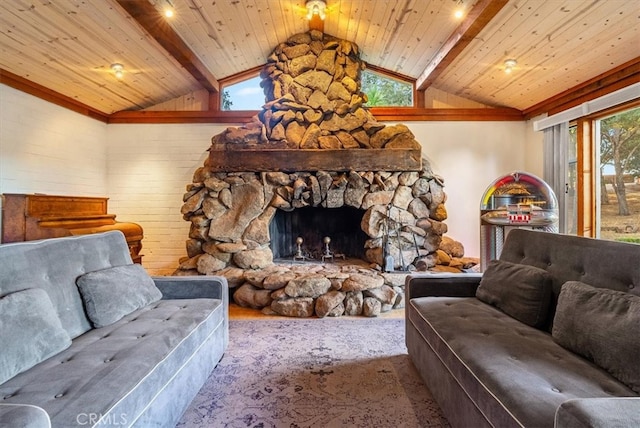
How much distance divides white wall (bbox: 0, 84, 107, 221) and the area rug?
9.83ft

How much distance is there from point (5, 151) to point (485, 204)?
5170 mm

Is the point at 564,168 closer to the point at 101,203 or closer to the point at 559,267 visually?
the point at 559,267

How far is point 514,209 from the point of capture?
10.8ft

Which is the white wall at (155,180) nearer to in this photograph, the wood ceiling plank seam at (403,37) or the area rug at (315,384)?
the area rug at (315,384)

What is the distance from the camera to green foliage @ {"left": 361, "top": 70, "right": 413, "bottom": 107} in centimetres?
484

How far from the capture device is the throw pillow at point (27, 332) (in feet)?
4.08

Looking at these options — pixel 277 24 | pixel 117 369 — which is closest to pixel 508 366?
pixel 117 369

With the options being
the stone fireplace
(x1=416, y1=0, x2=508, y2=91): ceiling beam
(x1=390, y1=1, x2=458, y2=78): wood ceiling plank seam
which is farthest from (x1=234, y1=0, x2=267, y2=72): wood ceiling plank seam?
(x1=416, y1=0, x2=508, y2=91): ceiling beam

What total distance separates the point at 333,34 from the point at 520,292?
3.92m

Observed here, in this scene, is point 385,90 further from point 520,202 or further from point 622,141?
point 622,141

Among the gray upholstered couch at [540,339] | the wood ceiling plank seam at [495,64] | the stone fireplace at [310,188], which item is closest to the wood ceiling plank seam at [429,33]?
the wood ceiling plank seam at [495,64]

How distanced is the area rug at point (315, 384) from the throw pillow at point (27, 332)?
73 cm

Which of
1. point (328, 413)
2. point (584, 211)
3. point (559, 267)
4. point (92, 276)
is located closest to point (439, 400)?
point (328, 413)

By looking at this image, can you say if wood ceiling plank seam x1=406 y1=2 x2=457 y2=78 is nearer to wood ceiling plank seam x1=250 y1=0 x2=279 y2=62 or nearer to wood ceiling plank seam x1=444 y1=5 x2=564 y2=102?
wood ceiling plank seam x1=444 y1=5 x2=564 y2=102
